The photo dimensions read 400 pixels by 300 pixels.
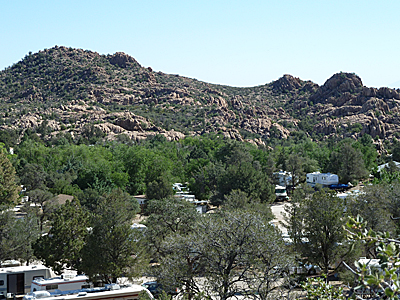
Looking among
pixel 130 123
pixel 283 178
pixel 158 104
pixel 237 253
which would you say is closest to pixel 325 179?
pixel 283 178

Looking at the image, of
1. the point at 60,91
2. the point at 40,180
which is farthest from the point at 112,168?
the point at 60,91

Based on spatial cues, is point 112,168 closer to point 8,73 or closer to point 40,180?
point 40,180

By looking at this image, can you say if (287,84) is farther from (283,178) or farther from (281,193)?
(281,193)

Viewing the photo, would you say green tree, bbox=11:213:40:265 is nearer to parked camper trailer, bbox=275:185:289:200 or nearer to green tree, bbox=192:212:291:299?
green tree, bbox=192:212:291:299

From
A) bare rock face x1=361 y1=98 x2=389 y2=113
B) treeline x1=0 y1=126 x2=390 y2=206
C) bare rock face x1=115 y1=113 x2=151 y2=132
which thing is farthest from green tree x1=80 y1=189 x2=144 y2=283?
bare rock face x1=361 y1=98 x2=389 y2=113

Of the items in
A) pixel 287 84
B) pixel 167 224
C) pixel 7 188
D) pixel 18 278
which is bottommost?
pixel 18 278

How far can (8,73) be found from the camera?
158 meters

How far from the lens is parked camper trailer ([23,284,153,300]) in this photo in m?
17.4

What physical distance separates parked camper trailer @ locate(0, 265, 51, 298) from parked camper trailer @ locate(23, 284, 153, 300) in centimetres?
412

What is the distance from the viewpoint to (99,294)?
1766 cm

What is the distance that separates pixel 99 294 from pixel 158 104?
123 m

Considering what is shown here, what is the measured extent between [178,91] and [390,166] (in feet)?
294

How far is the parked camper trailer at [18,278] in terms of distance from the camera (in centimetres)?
2138

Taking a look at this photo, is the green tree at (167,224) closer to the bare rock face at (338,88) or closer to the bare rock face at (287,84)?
the bare rock face at (338,88)
